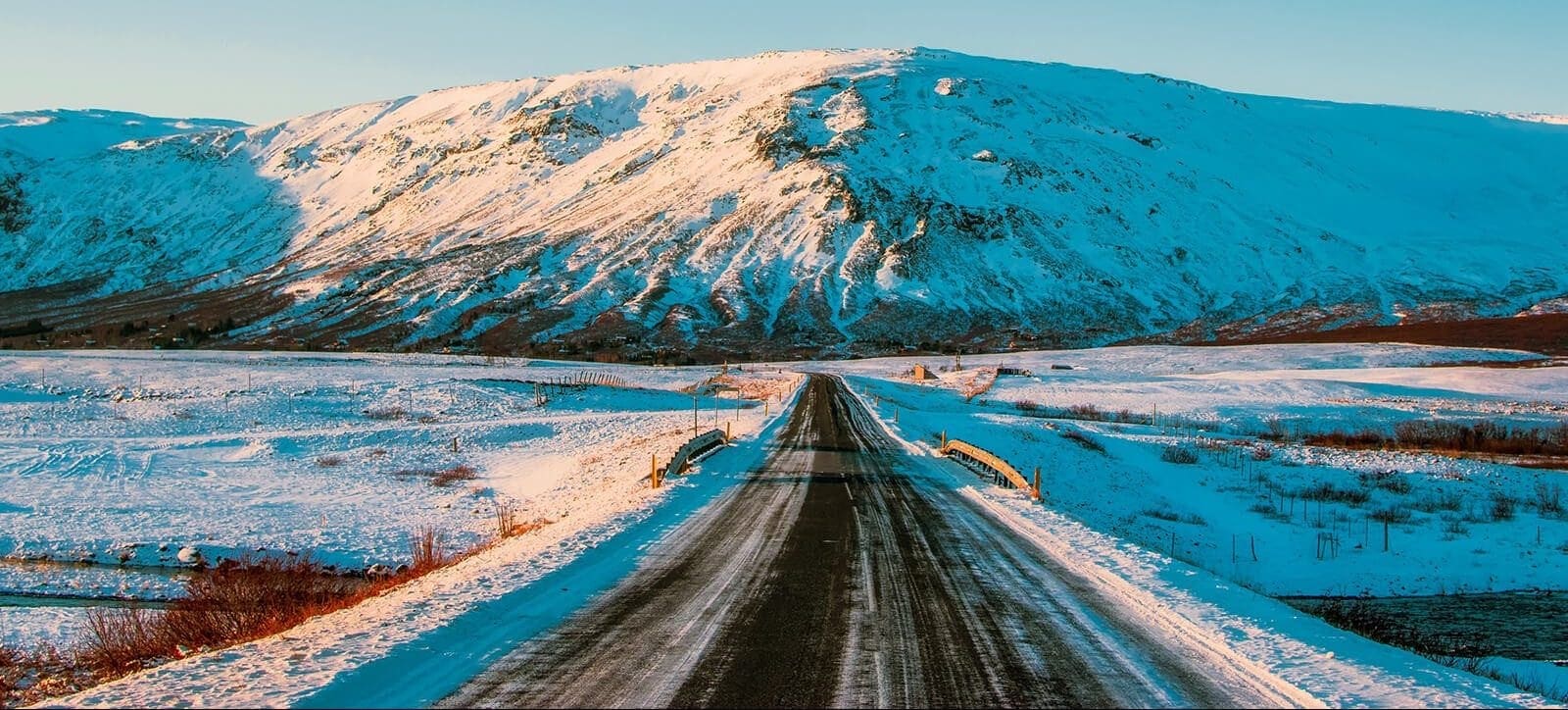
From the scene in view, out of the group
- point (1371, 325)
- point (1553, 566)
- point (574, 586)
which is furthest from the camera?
point (1371, 325)

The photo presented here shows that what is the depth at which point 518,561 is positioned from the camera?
13.8 metres

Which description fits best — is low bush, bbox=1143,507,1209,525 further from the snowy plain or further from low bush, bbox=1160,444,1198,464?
low bush, bbox=1160,444,1198,464

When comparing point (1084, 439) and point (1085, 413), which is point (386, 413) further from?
point (1085, 413)

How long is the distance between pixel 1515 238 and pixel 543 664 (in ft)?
685

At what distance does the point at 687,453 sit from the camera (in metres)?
28.2

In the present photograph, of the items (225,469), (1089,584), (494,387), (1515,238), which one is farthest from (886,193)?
(1089,584)

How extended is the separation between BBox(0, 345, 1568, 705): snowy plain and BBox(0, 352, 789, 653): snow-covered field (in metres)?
0.28

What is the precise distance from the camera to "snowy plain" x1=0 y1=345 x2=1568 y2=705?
31.4 feet

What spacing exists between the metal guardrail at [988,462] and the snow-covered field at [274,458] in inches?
355

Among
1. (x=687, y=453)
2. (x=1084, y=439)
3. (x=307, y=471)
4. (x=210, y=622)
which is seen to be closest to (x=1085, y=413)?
(x=1084, y=439)

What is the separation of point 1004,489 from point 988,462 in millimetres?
3306

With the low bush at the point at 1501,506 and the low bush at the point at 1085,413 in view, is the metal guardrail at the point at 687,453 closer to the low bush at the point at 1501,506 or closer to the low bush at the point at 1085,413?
the low bush at the point at 1501,506

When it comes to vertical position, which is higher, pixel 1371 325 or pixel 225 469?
pixel 1371 325

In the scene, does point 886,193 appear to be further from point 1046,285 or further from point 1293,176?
point 1293,176
